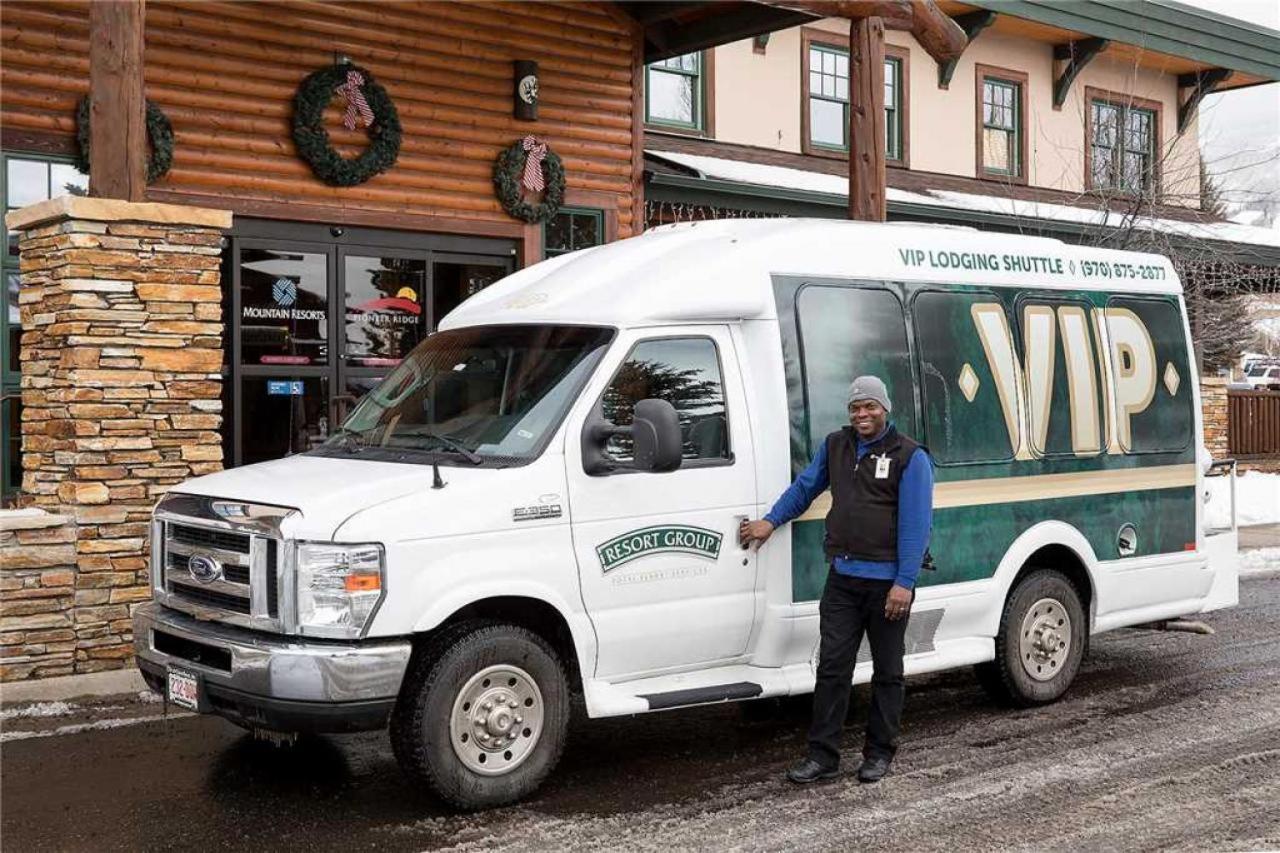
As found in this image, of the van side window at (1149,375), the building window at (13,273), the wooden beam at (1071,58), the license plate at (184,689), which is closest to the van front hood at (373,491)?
the license plate at (184,689)

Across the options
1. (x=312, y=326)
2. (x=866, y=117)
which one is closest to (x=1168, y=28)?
(x=866, y=117)

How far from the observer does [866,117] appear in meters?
12.4

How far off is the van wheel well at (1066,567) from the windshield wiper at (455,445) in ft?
11.3

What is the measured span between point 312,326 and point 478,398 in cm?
633

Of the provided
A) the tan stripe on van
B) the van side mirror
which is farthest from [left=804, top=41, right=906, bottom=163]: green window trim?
the van side mirror

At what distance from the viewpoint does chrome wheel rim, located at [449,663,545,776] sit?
5.92 metres

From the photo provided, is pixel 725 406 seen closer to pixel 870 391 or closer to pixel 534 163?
pixel 870 391

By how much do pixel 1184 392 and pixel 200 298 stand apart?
251 inches

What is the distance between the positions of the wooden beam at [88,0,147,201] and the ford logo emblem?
3652 mm

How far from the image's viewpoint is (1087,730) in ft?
24.5

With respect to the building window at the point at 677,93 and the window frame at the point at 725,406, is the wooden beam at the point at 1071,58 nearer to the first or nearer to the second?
the building window at the point at 677,93

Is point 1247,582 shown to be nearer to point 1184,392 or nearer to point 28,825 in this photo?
point 1184,392

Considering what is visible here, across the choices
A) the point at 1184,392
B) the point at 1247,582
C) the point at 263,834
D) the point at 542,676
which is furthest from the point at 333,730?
the point at 1247,582

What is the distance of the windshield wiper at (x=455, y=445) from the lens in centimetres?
625
